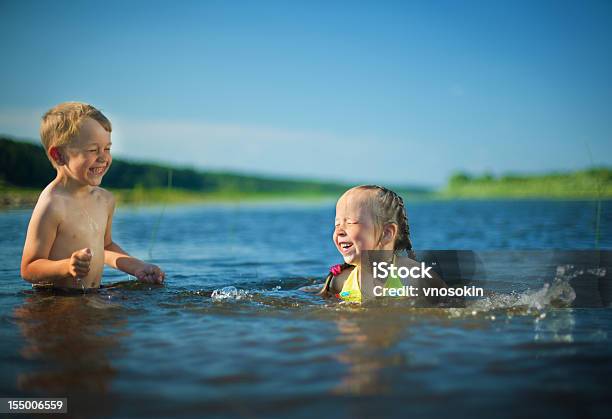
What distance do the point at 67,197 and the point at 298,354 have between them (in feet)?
9.22

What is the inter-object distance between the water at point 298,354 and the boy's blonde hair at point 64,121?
1233 millimetres

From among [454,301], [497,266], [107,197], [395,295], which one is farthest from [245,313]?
[497,266]

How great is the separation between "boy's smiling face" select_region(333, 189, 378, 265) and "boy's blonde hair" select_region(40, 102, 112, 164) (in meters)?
2.09

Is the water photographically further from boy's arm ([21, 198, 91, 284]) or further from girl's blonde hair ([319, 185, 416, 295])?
girl's blonde hair ([319, 185, 416, 295])

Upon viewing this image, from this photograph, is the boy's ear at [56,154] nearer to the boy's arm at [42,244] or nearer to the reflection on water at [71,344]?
the boy's arm at [42,244]

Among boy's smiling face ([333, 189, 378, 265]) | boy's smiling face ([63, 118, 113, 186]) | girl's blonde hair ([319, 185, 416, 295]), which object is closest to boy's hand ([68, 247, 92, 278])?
boy's smiling face ([63, 118, 113, 186])

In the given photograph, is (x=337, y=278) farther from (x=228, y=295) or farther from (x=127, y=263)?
(x=127, y=263)

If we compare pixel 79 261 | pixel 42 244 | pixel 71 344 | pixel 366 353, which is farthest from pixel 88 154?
pixel 366 353

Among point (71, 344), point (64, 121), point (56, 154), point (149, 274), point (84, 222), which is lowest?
point (71, 344)

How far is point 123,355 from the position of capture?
284 centimetres

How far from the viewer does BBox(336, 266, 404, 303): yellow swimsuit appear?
421 cm

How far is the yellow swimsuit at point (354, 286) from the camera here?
4207mm

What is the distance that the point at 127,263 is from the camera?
17.0 ft

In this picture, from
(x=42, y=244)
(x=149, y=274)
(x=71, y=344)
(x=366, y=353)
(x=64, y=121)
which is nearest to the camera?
(x=366, y=353)
